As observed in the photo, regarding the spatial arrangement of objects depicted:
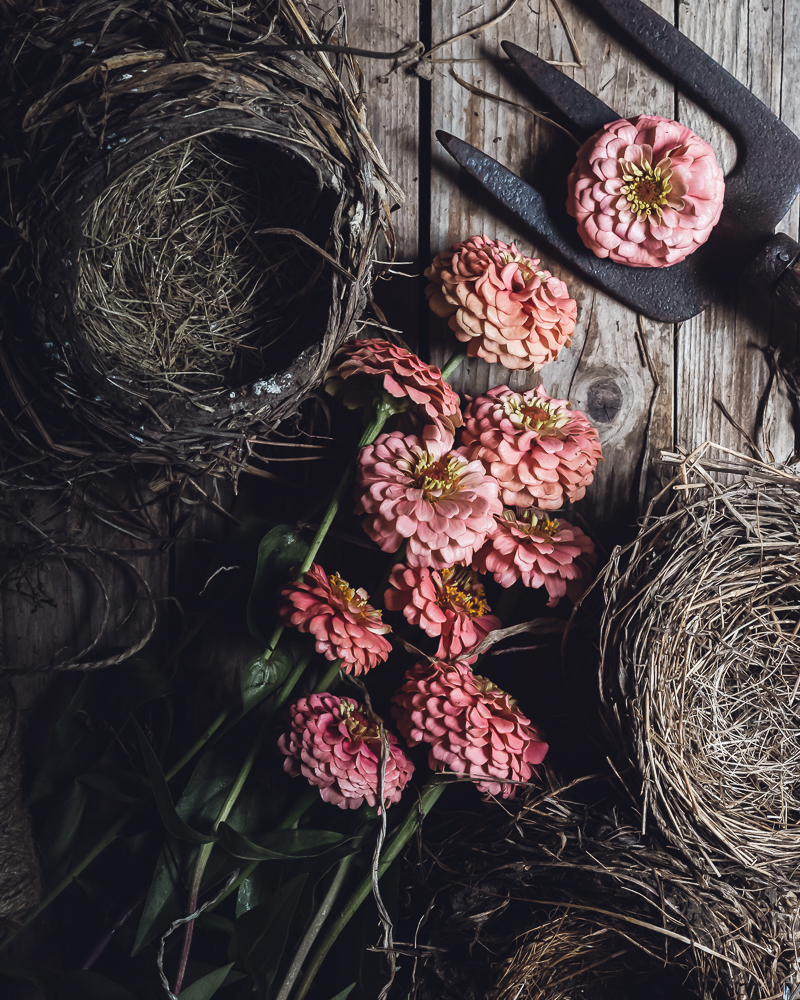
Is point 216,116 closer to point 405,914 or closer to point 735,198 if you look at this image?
point 735,198

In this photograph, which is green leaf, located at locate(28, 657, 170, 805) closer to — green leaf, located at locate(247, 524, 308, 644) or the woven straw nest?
green leaf, located at locate(247, 524, 308, 644)

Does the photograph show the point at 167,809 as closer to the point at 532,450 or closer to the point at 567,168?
the point at 532,450

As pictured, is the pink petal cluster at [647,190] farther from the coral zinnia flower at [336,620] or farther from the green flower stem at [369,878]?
the green flower stem at [369,878]

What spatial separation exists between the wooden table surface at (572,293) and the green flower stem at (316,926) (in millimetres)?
276

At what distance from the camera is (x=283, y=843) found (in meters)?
0.72

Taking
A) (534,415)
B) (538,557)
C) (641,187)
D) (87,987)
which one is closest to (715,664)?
(538,557)

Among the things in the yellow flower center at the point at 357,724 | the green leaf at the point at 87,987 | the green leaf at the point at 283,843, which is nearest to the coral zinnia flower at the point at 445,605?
the yellow flower center at the point at 357,724

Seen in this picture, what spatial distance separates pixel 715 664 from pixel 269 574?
50cm

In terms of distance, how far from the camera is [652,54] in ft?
2.67

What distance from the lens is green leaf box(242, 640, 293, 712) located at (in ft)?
2.34

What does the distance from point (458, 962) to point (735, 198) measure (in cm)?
93

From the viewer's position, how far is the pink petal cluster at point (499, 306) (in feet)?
2.35

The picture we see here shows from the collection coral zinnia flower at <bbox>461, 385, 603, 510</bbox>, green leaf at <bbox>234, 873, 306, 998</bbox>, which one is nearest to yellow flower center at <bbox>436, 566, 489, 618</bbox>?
coral zinnia flower at <bbox>461, 385, 603, 510</bbox>

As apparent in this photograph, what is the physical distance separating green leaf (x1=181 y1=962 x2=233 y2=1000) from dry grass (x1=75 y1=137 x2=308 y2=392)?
23.1 inches
